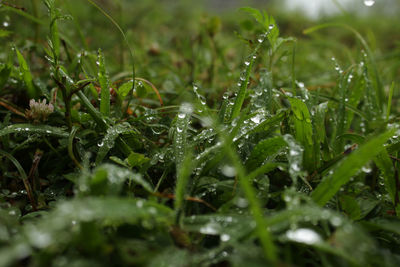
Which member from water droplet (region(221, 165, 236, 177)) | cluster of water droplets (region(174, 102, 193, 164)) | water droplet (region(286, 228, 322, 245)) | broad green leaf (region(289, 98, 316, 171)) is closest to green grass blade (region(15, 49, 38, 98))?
cluster of water droplets (region(174, 102, 193, 164))

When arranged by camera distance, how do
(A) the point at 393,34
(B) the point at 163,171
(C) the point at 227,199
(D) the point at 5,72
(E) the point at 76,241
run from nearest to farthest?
(E) the point at 76,241 → (C) the point at 227,199 → (B) the point at 163,171 → (D) the point at 5,72 → (A) the point at 393,34

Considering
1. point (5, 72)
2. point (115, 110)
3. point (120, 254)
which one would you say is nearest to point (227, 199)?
point (120, 254)

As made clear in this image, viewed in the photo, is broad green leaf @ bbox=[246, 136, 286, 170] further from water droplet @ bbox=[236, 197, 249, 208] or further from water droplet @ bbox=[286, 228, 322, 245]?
water droplet @ bbox=[286, 228, 322, 245]

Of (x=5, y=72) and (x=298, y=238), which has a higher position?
(x=5, y=72)

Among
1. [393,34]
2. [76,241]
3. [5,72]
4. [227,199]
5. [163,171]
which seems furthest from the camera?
[393,34]

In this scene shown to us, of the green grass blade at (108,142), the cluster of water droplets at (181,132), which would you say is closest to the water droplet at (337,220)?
the cluster of water droplets at (181,132)

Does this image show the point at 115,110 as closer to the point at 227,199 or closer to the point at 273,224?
the point at 227,199
